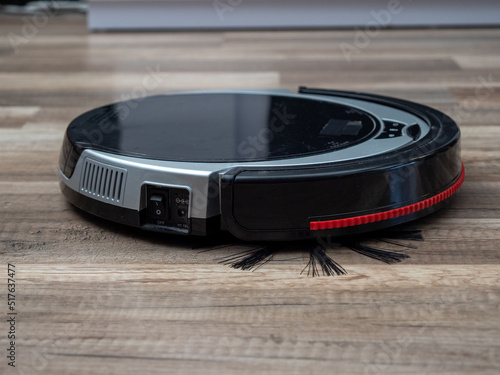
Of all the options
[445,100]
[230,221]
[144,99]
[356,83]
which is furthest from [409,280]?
[356,83]

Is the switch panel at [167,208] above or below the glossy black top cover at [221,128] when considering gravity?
below

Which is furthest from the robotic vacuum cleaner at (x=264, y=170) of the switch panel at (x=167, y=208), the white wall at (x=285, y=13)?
the white wall at (x=285, y=13)

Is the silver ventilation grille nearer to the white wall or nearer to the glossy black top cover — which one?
the glossy black top cover

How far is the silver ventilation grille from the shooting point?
2.25ft

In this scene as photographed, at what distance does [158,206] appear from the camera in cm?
67

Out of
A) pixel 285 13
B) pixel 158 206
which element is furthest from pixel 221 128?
pixel 285 13

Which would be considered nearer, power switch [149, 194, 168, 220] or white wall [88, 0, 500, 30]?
power switch [149, 194, 168, 220]

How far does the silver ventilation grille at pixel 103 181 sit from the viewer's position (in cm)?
68

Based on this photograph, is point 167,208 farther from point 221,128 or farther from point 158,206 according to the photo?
point 221,128

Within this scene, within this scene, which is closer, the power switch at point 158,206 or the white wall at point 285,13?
the power switch at point 158,206

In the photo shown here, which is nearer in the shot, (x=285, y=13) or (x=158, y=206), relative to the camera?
(x=158, y=206)

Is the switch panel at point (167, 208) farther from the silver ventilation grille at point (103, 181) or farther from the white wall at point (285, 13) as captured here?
the white wall at point (285, 13)

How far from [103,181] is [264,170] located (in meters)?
0.19

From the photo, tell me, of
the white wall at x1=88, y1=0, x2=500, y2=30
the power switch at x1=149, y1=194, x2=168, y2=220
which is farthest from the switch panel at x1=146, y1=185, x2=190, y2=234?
the white wall at x1=88, y1=0, x2=500, y2=30
